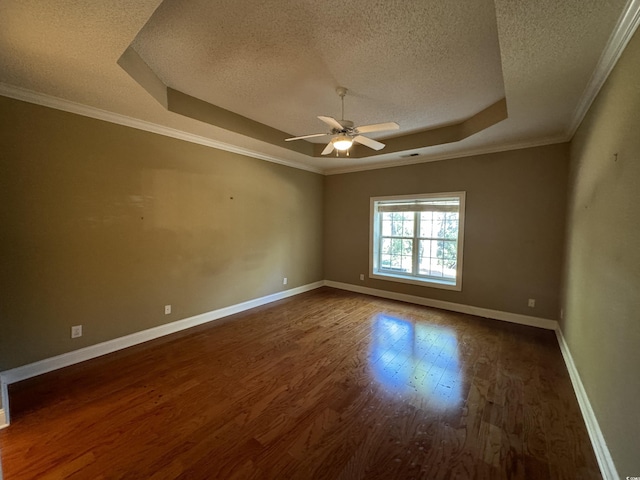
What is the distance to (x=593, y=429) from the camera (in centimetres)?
183

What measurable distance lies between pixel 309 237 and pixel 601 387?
468 cm

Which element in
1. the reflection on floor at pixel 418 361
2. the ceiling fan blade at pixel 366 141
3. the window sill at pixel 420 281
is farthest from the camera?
the window sill at pixel 420 281

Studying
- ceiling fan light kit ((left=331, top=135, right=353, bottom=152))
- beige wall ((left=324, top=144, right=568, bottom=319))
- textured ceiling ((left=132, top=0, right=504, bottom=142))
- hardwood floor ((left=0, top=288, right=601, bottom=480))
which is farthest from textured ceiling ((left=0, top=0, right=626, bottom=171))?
hardwood floor ((left=0, top=288, right=601, bottom=480))

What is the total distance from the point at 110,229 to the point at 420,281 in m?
4.74

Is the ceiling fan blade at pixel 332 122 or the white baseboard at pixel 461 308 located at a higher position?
the ceiling fan blade at pixel 332 122

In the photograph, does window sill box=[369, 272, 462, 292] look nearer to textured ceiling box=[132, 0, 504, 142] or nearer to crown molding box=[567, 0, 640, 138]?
textured ceiling box=[132, 0, 504, 142]

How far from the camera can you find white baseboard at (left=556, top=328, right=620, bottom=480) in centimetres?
153

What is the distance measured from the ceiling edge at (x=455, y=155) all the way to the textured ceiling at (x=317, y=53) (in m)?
0.33

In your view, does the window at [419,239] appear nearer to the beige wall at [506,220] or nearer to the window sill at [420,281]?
the window sill at [420,281]

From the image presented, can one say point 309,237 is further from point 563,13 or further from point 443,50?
point 563,13

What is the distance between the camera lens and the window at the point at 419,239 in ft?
15.0

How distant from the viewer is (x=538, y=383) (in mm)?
2479

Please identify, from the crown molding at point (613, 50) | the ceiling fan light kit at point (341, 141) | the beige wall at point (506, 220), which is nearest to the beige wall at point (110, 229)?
the ceiling fan light kit at point (341, 141)

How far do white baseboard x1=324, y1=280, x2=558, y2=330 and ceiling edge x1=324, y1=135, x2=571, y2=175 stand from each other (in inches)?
98.2
